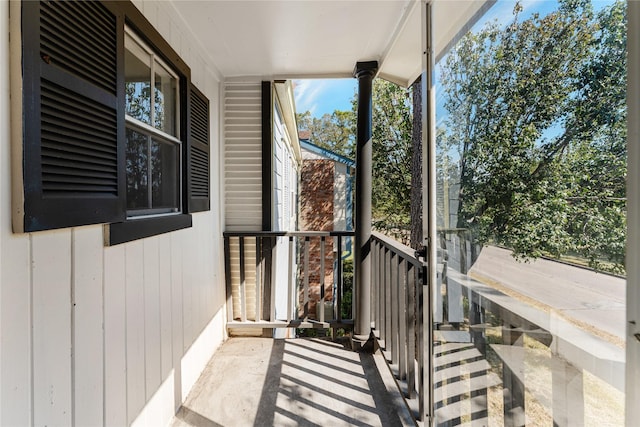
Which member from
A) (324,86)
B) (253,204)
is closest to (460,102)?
(253,204)

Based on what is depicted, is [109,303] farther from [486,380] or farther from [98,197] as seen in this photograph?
[486,380]

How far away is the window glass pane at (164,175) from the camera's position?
179cm

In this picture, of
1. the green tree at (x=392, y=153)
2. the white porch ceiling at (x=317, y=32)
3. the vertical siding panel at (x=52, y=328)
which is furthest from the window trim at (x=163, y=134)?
the green tree at (x=392, y=153)

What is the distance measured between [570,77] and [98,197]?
160cm

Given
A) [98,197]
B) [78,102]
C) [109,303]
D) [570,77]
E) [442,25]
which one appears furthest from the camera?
[442,25]

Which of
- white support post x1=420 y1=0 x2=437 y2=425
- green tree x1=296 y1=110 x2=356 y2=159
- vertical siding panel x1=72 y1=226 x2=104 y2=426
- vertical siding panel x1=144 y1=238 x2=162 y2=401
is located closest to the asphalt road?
white support post x1=420 y1=0 x2=437 y2=425

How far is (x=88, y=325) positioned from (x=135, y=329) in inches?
13.5

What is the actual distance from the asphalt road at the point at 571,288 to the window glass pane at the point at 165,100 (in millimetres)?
1973

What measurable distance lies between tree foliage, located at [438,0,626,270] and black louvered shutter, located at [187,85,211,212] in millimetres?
1861

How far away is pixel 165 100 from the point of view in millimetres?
1952

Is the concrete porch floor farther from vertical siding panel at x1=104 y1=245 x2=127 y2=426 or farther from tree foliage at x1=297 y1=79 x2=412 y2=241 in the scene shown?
tree foliage at x1=297 y1=79 x2=412 y2=241

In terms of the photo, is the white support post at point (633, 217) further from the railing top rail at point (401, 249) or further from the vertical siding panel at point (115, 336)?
the vertical siding panel at point (115, 336)

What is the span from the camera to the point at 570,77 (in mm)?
747

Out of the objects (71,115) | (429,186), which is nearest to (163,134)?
(71,115)
